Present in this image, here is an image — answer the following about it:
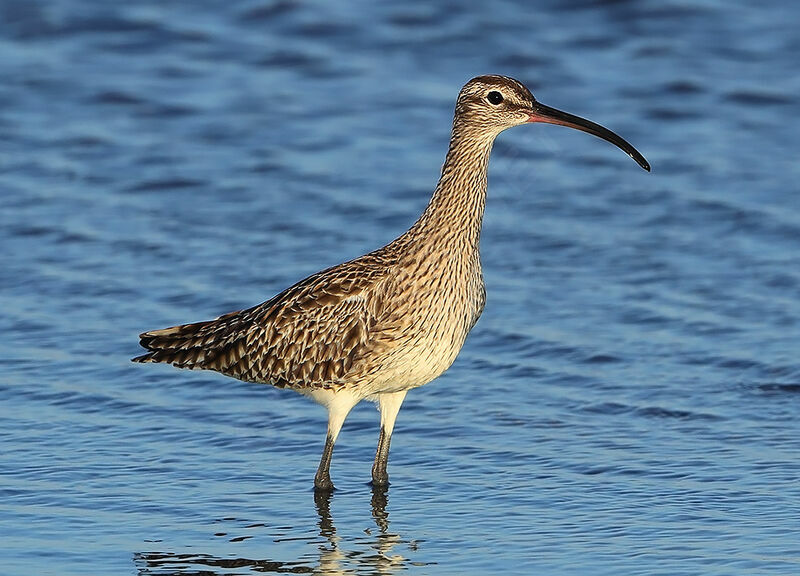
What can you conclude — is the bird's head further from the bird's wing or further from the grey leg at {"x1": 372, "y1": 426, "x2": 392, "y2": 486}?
the grey leg at {"x1": 372, "y1": 426, "x2": 392, "y2": 486}

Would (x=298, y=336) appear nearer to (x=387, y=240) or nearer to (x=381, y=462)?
(x=381, y=462)

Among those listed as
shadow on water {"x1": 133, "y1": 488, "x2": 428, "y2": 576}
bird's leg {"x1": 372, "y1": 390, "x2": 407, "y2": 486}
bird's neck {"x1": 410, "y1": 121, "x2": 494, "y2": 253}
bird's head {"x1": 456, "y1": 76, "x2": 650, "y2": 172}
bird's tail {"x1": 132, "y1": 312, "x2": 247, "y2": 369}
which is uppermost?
bird's head {"x1": 456, "y1": 76, "x2": 650, "y2": 172}

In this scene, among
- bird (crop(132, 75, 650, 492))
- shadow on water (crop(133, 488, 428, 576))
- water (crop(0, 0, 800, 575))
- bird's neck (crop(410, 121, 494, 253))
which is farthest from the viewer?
bird's neck (crop(410, 121, 494, 253))

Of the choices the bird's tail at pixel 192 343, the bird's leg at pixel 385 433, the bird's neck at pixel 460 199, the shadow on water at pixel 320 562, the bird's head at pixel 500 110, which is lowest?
the shadow on water at pixel 320 562

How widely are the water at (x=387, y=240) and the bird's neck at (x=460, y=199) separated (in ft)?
4.92

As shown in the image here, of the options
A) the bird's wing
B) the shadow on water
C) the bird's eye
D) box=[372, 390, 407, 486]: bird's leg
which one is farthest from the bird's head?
the shadow on water

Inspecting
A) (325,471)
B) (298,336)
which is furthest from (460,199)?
(325,471)

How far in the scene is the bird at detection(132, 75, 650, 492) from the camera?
33.2 ft

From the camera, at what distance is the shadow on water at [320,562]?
29.9 feet

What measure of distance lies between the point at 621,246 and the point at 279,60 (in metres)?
6.88

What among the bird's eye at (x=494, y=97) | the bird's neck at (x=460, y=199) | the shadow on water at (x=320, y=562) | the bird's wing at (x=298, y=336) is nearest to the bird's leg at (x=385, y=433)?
the bird's wing at (x=298, y=336)

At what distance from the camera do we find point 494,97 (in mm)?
10391

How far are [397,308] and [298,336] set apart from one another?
81 centimetres

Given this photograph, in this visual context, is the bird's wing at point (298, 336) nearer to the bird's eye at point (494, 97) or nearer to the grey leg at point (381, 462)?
the grey leg at point (381, 462)
